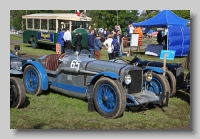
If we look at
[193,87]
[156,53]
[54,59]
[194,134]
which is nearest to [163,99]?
[193,87]

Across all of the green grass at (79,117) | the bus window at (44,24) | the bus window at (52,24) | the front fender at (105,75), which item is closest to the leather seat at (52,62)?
the green grass at (79,117)

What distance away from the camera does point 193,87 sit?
18.3 ft

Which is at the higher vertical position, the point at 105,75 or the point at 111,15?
the point at 111,15

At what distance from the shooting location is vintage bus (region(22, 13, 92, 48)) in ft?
54.6

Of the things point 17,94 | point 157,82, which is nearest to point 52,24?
point 157,82

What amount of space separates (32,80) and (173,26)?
11.0 meters

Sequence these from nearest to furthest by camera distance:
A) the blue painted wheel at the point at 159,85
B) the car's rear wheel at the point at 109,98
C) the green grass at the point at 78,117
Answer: the green grass at the point at 78,117 < the car's rear wheel at the point at 109,98 < the blue painted wheel at the point at 159,85

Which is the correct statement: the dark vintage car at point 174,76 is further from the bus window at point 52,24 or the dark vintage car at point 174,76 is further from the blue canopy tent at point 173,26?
the bus window at point 52,24

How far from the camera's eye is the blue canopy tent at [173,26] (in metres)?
16.0

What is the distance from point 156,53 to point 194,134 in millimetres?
11863

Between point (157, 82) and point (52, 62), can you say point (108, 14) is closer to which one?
point (52, 62)

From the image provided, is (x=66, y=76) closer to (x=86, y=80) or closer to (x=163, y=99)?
(x=86, y=80)

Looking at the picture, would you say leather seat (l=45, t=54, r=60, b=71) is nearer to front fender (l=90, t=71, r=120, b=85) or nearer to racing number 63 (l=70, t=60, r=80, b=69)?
racing number 63 (l=70, t=60, r=80, b=69)

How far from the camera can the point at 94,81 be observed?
5930 mm
